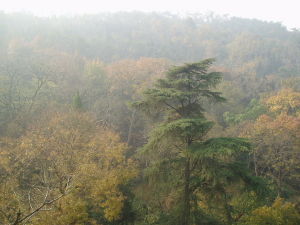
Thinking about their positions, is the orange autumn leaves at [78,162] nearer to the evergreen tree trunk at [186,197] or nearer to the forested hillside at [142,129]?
the forested hillside at [142,129]

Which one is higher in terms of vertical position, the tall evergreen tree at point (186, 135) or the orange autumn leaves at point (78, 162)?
the tall evergreen tree at point (186, 135)

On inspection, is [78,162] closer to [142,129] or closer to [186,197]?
[186,197]

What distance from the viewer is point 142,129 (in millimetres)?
32531

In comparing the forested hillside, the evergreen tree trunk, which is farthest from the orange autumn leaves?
the evergreen tree trunk

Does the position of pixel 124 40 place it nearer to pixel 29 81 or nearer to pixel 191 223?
pixel 29 81

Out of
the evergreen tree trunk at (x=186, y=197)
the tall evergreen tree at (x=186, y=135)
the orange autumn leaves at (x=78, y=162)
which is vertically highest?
the tall evergreen tree at (x=186, y=135)

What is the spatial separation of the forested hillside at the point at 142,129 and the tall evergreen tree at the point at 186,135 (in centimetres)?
5


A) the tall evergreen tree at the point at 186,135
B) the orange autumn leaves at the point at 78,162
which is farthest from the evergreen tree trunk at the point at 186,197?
the orange autumn leaves at the point at 78,162

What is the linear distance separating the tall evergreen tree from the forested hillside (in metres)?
0.05

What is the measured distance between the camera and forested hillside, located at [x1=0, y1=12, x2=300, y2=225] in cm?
928

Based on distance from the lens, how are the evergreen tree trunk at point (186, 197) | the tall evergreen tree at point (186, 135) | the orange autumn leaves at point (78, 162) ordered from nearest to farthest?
the tall evergreen tree at point (186, 135), the evergreen tree trunk at point (186, 197), the orange autumn leaves at point (78, 162)

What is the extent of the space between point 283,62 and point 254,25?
155 feet

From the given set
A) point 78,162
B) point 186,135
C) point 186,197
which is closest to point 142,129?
point 78,162

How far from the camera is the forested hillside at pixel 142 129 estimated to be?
30.5 feet
